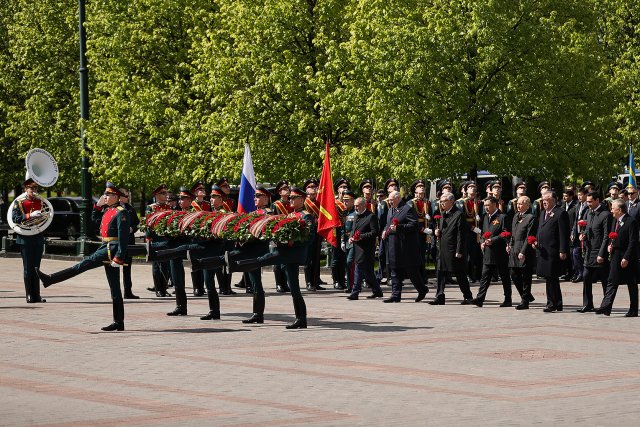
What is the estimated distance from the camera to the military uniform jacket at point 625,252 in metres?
18.9

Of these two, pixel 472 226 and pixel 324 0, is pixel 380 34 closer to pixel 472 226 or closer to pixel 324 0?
pixel 324 0

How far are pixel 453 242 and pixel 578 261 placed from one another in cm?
555

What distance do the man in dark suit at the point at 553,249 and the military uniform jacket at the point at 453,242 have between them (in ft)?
5.39

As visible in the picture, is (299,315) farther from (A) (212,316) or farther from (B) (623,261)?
(B) (623,261)

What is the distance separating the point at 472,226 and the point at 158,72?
17.4 m

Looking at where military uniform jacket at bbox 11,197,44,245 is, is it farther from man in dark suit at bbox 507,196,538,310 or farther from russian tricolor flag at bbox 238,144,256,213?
man in dark suit at bbox 507,196,538,310

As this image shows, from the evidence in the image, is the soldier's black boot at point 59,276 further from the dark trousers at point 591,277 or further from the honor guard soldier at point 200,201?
the dark trousers at point 591,277

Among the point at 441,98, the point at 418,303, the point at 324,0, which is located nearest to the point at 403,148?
the point at 441,98

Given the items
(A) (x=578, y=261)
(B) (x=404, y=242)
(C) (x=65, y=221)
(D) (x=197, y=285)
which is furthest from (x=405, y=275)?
(C) (x=65, y=221)

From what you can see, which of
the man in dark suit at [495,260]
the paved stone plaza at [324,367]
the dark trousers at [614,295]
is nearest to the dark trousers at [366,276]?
the paved stone plaza at [324,367]

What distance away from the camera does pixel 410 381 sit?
41.9ft

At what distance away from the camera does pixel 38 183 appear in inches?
911

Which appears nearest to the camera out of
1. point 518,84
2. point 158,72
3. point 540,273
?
point 540,273

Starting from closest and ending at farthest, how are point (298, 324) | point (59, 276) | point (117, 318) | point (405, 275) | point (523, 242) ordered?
point (117, 318) < point (298, 324) < point (59, 276) < point (523, 242) < point (405, 275)
